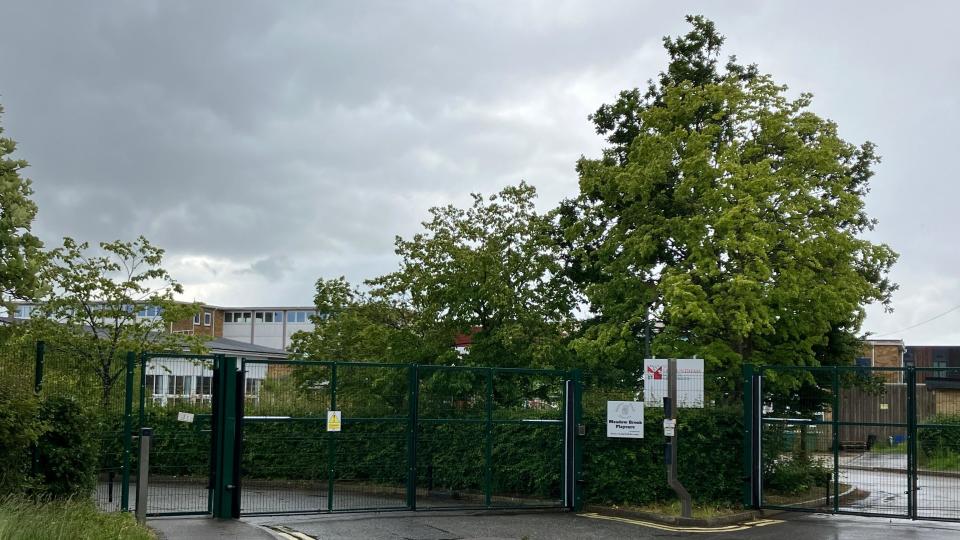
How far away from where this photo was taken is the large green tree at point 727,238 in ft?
81.3

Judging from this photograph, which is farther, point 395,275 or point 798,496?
point 395,275

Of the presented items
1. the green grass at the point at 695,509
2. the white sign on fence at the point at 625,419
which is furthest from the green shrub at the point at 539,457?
the white sign on fence at the point at 625,419

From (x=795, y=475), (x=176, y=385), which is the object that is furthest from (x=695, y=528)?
(x=176, y=385)

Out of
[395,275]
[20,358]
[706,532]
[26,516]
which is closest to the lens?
[26,516]

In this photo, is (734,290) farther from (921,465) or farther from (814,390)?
(921,465)

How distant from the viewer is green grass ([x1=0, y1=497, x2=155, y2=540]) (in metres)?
10.0

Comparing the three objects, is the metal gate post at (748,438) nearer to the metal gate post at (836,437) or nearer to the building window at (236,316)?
the metal gate post at (836,437)

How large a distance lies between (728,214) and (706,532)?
10.0 metres

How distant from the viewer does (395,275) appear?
30.9m

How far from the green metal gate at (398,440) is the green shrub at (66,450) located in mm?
2729

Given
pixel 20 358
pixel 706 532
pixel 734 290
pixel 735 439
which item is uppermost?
pixel 734 290

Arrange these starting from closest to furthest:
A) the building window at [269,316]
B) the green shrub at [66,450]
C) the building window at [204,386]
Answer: the green shrub at [66,450] < the building window at [204,386] < the building window at [269,316]

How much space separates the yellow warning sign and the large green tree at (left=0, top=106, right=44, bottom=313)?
588 centimetres

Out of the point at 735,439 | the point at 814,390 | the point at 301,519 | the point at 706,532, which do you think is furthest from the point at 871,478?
the point at 301,519
